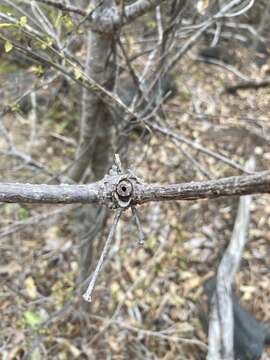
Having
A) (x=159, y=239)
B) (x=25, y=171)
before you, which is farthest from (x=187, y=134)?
(x=25, y=171)

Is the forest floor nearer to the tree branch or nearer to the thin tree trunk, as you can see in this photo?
the thin tree trunk

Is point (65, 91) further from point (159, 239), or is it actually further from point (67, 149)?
point (159, 239)

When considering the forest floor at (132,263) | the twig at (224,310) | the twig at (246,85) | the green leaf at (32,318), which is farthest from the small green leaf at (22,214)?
the twig at (246,85)

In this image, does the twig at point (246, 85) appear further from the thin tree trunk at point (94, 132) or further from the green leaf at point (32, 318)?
the green leaf at point (32, 318)

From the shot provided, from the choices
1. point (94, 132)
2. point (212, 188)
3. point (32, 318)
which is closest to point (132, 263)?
point (32, 318)

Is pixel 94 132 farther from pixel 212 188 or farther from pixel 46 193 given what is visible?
pixel 212 188

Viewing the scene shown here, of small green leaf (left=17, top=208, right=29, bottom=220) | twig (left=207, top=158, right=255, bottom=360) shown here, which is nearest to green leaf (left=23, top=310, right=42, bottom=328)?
small green leaf (left=17, top=208, right=29, bottom=220)
